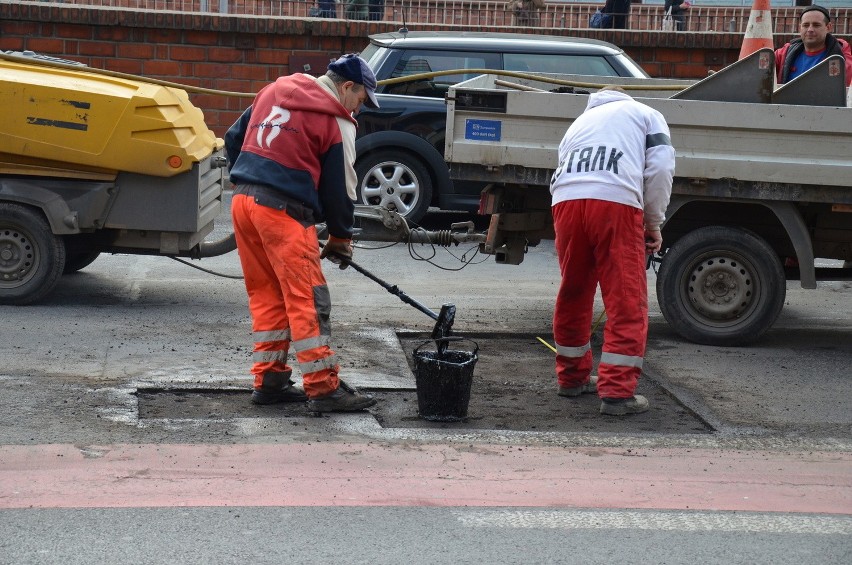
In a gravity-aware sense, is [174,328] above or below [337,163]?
below

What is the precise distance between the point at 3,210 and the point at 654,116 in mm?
4509

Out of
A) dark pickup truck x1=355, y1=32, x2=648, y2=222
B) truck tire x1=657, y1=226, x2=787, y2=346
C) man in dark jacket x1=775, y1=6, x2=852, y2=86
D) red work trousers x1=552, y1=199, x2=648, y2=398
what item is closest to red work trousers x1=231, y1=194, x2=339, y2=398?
red work trousers x1=552, y1=199, x2=648, y2=398

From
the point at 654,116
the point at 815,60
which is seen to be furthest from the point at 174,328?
the point at 815,60

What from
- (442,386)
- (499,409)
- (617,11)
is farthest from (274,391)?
A: (617,11)

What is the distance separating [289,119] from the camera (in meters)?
6.23

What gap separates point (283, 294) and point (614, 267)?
1.71 meters

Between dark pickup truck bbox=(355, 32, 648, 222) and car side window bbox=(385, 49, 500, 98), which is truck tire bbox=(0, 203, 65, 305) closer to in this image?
dark pickup truck bbox=(355, 32, 648, 222)

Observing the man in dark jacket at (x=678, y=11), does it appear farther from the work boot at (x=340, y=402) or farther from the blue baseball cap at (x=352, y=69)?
the work boot at (x=340, y=402)

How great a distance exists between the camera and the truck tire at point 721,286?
26.9 feet

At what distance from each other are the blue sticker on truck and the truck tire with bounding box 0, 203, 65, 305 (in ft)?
9.58

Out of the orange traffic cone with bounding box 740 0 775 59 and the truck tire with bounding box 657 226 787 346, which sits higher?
the orange traffic cone with bounding box 740 0 775 59

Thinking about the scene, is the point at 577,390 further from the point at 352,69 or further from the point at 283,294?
the point at 352,69

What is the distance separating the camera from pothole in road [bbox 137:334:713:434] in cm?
633

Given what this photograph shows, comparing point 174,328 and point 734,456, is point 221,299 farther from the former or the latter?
point 734,456
